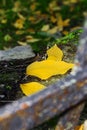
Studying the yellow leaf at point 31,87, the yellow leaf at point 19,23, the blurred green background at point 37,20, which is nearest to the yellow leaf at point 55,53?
the yellow leaf at point 31,87

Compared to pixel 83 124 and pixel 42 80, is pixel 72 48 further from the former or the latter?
pixel 83 124

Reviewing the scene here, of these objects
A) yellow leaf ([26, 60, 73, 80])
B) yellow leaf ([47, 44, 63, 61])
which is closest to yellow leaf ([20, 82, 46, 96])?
yellow leaf ([26, 60, 73, 80])

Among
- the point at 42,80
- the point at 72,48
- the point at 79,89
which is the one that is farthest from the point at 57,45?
the point at 79,89

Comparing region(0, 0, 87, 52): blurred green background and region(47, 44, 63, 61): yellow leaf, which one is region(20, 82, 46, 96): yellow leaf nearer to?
region(47, 44, 63, 61): yellow leaf

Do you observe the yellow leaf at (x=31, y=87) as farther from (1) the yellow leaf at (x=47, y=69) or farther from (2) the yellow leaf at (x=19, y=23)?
(2) the yellow leaf at (x=19, y=23)

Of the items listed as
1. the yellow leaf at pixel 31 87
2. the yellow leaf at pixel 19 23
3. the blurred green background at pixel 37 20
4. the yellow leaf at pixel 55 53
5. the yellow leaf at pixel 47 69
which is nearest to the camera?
the yellow leaf at pixel 31 87

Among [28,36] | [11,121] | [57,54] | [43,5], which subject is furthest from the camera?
[43,5]
